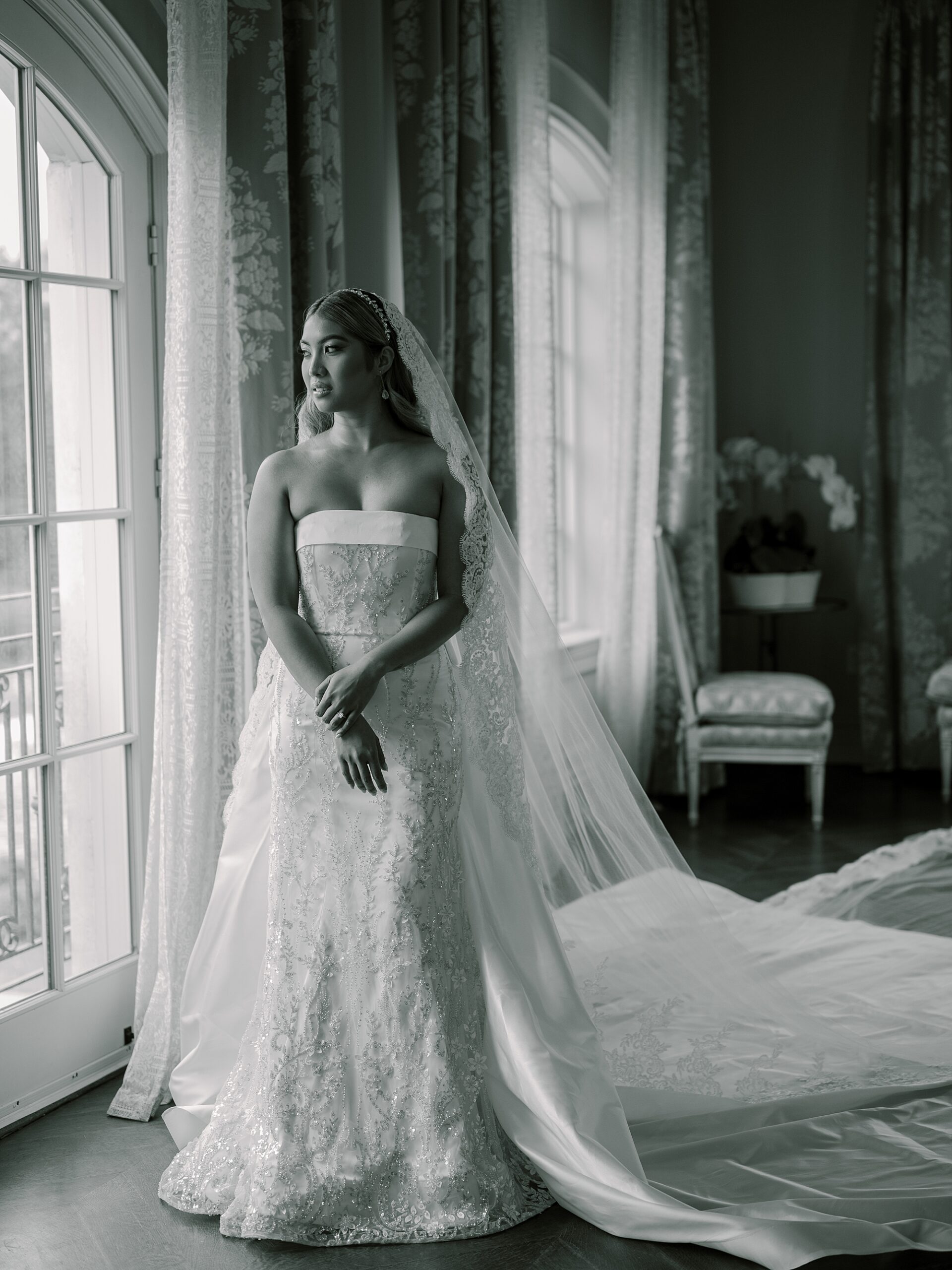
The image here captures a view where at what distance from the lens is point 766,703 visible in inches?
222

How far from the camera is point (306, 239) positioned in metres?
3.39

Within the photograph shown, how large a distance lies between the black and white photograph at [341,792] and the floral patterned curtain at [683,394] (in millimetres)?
1592

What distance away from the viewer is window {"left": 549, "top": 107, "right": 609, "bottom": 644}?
6414 millimetres

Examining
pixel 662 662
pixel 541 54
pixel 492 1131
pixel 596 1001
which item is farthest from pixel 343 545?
pixel 662 662

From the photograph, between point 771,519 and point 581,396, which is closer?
point 581,396

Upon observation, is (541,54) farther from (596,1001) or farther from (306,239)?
(596,1001)

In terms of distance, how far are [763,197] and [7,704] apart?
521 cm

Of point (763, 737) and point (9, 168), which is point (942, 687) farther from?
point (9, 168)

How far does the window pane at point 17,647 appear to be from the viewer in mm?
3047

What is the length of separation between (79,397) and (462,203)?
1493 millimetres

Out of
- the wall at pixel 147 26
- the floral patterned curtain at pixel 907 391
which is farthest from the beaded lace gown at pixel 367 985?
the floral patterned curtain at pixel 907 391

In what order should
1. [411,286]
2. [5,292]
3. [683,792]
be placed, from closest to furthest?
1. [5,292]
2. [411,286]
3. [683,792]

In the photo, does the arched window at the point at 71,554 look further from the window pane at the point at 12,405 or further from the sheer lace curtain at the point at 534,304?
the sheer lace curtain at the point at 534,304

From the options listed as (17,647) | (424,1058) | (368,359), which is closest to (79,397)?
(17,647)
